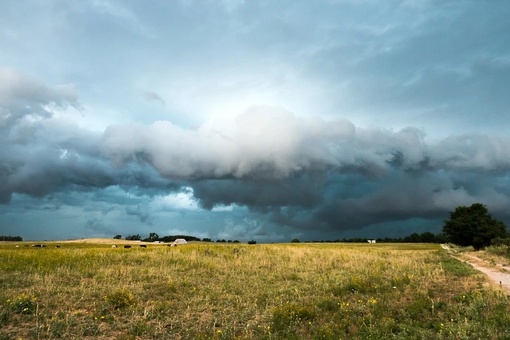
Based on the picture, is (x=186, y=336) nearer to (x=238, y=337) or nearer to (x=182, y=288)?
(x=238, y=337)

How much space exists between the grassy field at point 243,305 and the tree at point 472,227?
224 feet

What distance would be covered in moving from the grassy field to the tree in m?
68.2

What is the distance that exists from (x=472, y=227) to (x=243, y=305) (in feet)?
278

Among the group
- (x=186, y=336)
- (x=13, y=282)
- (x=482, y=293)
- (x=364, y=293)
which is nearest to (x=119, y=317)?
(x=186, y=336)

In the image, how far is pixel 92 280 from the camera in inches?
910

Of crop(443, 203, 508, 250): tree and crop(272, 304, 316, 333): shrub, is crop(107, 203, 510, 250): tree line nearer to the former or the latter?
crop(443, 203, 508, 250): tree

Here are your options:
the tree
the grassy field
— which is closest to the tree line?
the tree

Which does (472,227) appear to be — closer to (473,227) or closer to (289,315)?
(473,227)

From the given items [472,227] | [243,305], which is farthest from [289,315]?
[472,227]

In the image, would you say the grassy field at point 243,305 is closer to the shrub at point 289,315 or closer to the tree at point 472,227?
the shrub at point 289,315

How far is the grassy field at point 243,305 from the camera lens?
1429 cm

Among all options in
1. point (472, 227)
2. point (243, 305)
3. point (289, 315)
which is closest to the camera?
point (289, 315)

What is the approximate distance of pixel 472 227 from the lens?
286ft

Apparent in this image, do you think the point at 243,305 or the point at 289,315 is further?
the point at 243,305
